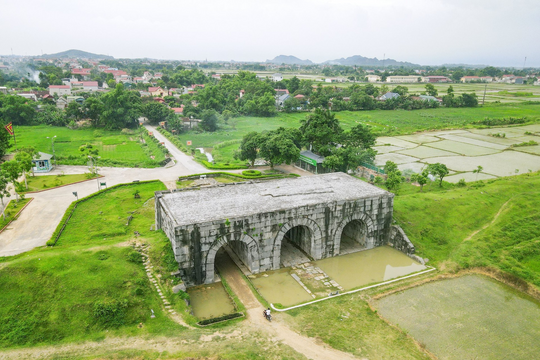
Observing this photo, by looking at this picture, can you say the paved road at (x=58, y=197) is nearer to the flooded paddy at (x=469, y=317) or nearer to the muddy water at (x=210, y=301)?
the muddy water at (x=210, y=301)

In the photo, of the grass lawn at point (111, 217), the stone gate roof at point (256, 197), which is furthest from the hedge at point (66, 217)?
the stone gate roof at point (256, 197)

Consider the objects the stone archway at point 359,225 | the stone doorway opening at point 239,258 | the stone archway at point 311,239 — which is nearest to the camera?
the stone doorway opening at point 239,258

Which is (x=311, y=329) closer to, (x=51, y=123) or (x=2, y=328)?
(x=2, y=328)

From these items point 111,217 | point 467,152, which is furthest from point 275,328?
point 467,152

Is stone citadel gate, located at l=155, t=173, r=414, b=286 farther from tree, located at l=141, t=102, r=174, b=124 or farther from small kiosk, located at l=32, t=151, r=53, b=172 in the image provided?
tree, located at l=141, t=102, r=174, b=124

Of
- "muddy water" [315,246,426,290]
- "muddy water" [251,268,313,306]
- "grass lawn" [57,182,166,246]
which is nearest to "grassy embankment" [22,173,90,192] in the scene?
"grass lawn" [57,182,166,246]

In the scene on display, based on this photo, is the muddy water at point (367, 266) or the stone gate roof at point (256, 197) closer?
the stone gate roof at point (256, 197)
